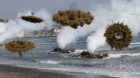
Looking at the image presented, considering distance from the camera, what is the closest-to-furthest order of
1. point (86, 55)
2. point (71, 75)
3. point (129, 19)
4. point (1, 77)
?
point (1, 77), point (71, 75), point (86, 55), point (129, 19)

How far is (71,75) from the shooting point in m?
34.4

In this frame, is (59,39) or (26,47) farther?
(59,39)

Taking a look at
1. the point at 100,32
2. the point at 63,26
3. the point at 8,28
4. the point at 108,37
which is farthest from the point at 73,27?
the point at 108,37

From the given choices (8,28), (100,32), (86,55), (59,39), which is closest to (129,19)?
(100,32)

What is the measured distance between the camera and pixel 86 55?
61.7m

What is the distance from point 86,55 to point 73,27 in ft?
110

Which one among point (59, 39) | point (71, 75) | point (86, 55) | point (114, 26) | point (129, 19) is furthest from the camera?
point (59, 39)

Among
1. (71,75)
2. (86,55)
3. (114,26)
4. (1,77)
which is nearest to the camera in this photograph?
(1,77)

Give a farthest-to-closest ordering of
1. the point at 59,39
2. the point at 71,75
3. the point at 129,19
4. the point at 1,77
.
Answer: the point at 59,39 → the point at 129,19 → the point at 71,75 → the point at 1,77

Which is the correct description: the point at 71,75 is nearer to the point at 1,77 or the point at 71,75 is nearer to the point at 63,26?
the point at 1,77

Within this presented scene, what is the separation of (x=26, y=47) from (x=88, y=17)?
104 ft

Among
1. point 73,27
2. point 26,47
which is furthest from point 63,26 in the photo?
point 26,47

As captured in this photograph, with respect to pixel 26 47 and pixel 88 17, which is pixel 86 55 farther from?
pixel 88 17

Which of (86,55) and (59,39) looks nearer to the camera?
(86,55)
